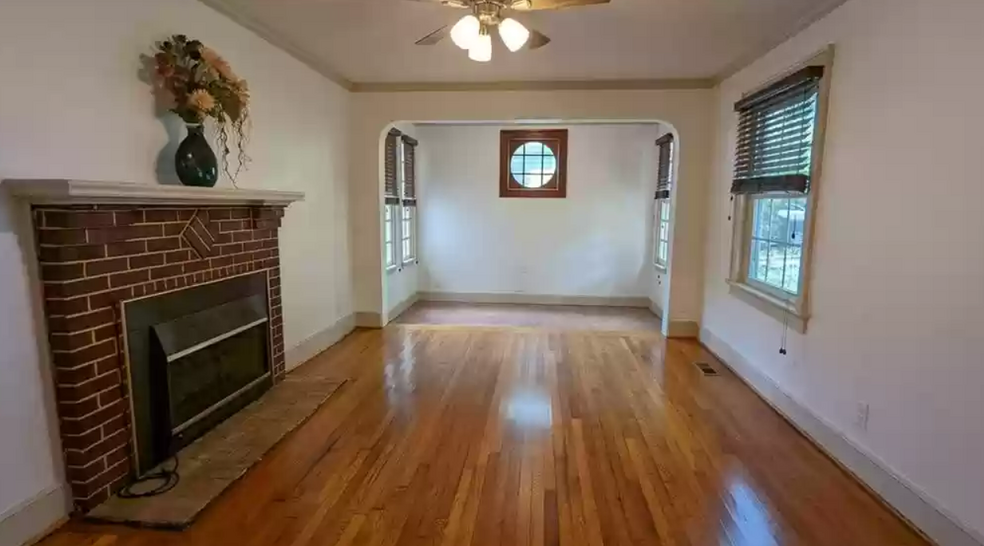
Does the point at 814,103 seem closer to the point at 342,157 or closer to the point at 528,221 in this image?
the point at 342,157

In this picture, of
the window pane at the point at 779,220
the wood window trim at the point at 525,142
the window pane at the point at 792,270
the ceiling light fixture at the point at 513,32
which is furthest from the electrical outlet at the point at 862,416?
the wood window trim at the point at 525,142

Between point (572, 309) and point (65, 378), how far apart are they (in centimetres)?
579

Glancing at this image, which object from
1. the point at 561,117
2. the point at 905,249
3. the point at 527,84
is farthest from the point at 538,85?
the point at 905,249

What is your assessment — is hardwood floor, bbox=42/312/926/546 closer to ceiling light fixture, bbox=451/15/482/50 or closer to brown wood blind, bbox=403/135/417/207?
ceiling light fixture, bbox=451/15/482/50

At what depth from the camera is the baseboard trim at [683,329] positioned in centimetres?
527

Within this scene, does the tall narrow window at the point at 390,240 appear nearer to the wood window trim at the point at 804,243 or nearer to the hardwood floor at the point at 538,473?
the hardwood floor at the point at 538,473

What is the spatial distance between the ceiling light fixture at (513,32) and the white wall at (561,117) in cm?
244

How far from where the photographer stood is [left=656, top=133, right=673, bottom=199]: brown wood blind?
6312 mm

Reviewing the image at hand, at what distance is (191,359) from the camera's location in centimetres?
275

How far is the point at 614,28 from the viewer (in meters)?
3.47

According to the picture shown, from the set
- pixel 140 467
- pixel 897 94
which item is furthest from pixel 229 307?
→ pixel 897 94

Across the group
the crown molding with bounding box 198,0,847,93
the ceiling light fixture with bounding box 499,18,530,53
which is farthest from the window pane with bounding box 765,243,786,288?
the ceiling light fixture with bounding box 499,18,530,53

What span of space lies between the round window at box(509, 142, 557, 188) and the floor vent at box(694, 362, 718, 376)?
3.65 metres

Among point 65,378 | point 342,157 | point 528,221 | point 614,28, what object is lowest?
point 65,378
